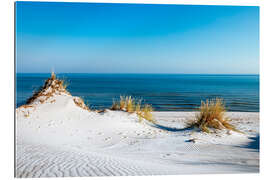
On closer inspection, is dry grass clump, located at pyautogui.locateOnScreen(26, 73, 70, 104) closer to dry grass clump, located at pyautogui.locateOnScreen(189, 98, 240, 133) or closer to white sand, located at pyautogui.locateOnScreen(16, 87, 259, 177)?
→ white sand, located at pyautogui.locateOnScreen(16, 87, 259, 177)

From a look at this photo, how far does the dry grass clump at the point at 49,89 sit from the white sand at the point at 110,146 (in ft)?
0.84

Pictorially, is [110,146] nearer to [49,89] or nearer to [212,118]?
[212,118]

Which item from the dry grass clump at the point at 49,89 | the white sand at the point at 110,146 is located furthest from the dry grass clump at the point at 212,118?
the dry grass clump at the point at 49,89

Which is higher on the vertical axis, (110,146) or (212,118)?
(212,118)

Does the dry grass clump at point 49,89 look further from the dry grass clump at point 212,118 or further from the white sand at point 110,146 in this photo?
the dry grass clump at point 212,118

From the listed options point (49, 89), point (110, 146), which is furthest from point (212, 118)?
point (49, 89)

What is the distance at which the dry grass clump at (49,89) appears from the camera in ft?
19.0

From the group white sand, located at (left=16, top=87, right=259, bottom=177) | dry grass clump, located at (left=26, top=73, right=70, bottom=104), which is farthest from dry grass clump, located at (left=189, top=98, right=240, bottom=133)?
dry grass clump, located at (left=26, top=73, right=70, bottom=104)

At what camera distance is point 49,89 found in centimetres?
596

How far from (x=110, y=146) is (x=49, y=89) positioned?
2.57 metres

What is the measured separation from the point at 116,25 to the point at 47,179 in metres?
2.88
